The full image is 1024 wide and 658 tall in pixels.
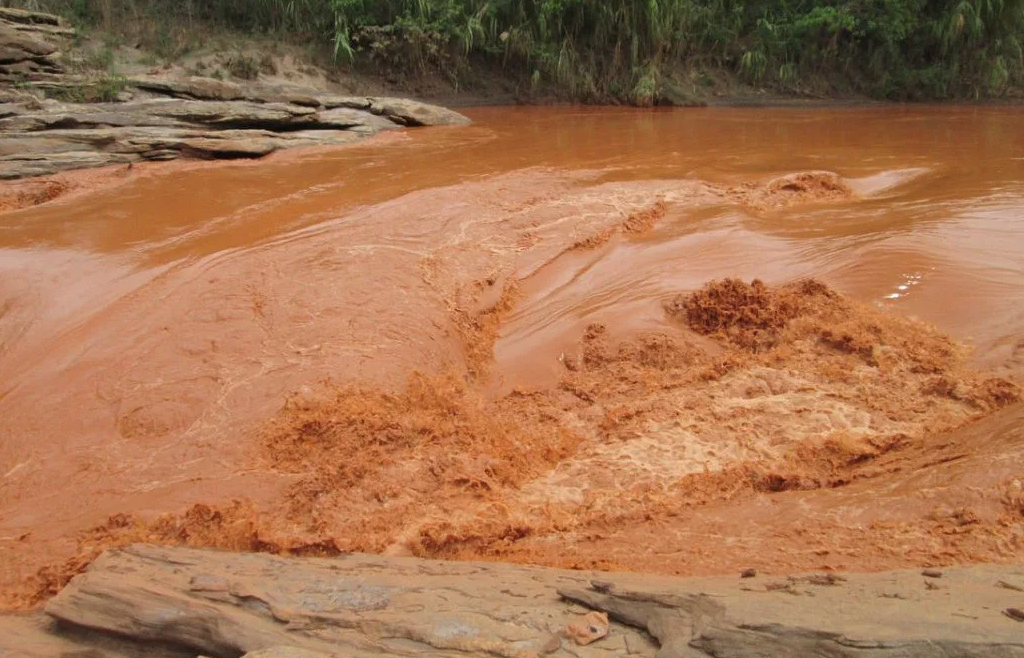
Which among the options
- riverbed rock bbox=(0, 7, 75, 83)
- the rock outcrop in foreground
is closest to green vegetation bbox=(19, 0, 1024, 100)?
riverbed rock bbox=(0, 7, 75, 83)

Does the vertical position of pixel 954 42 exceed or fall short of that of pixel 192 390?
it exceeds it

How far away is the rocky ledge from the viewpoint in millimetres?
9172

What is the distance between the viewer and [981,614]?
1.65m

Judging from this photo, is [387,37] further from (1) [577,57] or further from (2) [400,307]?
(2) [400,307]

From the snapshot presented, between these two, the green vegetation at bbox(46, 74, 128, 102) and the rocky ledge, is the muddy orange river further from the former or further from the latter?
the green vegetation at bbox(46, 74, 128, 102)

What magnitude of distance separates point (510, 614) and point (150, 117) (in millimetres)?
10013

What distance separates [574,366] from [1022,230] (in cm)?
366

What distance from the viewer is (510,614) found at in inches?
74.7

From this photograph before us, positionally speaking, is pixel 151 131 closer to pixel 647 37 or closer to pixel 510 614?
pixel 510 614

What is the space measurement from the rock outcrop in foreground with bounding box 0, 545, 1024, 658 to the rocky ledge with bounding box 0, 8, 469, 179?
7937 mm

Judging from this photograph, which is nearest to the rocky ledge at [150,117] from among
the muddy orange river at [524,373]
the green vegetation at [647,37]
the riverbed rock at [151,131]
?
the riverbed rock at [151,131]

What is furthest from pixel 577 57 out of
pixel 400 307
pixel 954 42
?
pixel 400 307

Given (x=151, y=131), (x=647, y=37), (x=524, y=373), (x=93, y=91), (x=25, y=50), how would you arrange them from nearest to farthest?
(x=524, y=373), (x=151, y=131), (x=93, y=91), (x=25, y=50), (x=647, y=37)

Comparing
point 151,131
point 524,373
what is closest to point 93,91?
point 151,131
